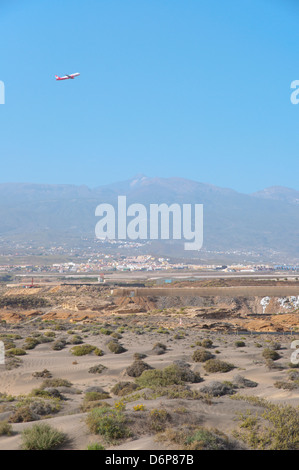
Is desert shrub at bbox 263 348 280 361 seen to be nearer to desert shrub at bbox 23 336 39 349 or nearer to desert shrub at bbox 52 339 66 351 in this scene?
desert shrub at bbox 52 339 66 351

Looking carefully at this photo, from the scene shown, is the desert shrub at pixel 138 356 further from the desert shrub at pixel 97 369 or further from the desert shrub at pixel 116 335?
the desert shrub at pixel 116 335

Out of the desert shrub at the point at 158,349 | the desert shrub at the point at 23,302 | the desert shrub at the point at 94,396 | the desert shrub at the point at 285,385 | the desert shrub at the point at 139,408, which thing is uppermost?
the desert shrub at the point at 139,408

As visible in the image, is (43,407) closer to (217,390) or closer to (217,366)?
(217,390)

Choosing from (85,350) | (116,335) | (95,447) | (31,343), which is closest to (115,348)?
(85,350)

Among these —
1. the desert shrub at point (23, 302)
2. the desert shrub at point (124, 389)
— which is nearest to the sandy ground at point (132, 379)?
the desert shrub at point (124, 389)

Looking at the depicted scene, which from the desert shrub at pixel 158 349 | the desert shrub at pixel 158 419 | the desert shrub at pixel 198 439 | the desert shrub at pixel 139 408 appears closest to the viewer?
the desert shrub at pixel 198 439

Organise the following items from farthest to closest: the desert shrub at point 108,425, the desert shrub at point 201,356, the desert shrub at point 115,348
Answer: the desert shrub at point 115,348 → the desert shrub at point 201,356 → the desert shrub at point 108,425

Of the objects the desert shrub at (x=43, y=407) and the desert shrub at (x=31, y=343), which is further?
the desert shrub at (x=31, y=343)

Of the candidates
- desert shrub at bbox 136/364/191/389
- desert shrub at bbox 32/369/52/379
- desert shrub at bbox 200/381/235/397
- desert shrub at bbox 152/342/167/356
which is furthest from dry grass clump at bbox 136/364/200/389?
desert shrub at bbox 152/342/167/356
